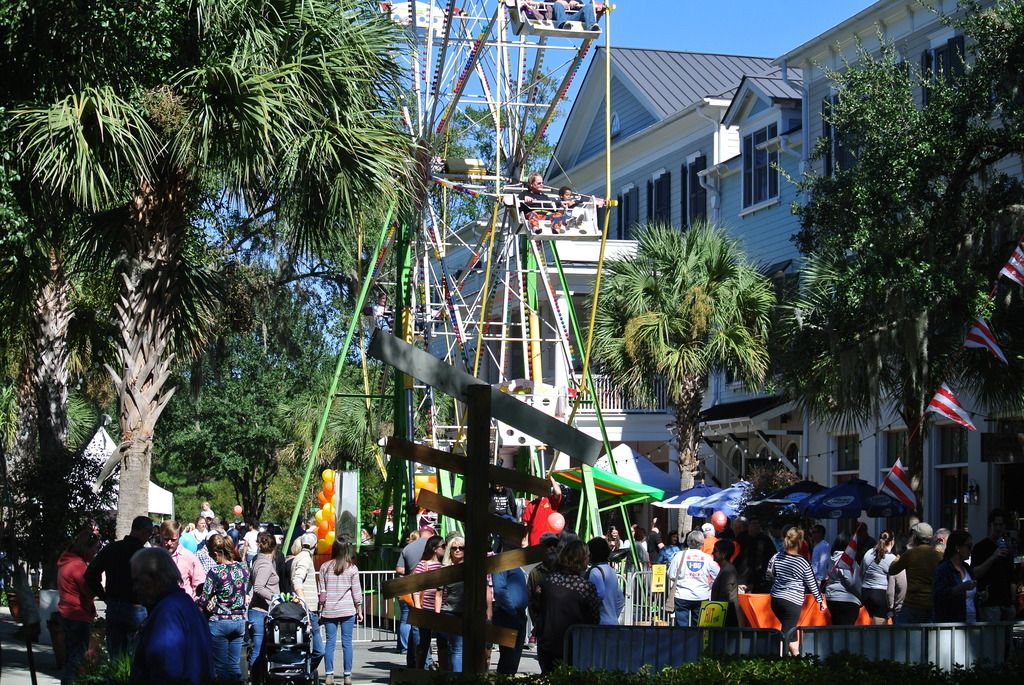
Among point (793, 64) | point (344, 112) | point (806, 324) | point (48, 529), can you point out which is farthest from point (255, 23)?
point (793, 64)

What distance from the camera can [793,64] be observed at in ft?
99.1

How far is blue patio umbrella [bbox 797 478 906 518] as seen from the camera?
21.1m

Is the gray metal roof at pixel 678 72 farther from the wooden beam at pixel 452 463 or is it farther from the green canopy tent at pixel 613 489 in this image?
the wooden beam at pixel 452 463

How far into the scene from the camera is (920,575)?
14.5 meters

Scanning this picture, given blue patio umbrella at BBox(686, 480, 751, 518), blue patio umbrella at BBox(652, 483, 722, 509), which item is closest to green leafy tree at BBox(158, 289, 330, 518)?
blue patio umbrella at BBox(652, 483, 722, 509)

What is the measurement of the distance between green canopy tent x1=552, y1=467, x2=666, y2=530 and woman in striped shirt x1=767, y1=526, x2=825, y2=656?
8.10 meters

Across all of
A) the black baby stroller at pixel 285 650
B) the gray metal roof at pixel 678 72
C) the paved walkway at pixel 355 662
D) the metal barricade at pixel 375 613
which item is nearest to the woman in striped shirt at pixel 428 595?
the paved walkway at pixel 355 662

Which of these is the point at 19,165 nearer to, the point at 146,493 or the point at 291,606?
the point at 146,493

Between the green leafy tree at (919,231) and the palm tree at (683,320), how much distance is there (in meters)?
4.36

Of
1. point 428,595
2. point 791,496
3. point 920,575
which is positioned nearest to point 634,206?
point 791,496

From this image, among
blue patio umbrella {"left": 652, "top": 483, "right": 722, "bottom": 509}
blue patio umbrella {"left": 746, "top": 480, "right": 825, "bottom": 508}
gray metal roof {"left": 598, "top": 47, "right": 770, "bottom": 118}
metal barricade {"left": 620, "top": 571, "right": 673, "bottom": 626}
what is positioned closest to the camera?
metal barricade {"left": 620, "top": 571, "right": 673, "bottom": 626}

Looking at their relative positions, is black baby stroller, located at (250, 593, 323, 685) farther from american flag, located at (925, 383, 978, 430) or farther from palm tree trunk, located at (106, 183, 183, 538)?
american flag, located at (925, 383, 978, 430)

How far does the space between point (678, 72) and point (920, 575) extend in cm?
2689

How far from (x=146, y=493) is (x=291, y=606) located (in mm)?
2174
